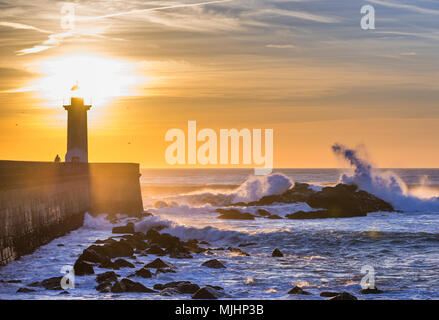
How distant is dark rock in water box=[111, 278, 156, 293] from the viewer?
405 inches

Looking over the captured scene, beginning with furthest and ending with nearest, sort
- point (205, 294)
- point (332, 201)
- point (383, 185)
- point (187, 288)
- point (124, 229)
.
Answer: point (383, 185), point (332, 201), point (124, 229), point (187, 288), point (205, 294)

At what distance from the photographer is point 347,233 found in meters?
20.4

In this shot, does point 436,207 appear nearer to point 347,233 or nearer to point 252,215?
point 252,215

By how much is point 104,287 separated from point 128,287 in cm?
43

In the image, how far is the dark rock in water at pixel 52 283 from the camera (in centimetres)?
1040

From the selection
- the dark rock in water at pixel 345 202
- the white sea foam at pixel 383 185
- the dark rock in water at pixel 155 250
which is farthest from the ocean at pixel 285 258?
the white sea foam at pixel 383 185

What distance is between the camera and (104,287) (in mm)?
10445

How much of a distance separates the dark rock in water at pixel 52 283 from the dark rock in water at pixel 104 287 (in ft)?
2.15

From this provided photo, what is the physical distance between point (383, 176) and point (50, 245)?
2389 cm

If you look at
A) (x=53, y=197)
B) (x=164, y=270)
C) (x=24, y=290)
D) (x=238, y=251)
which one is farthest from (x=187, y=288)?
(x=53, y=197)

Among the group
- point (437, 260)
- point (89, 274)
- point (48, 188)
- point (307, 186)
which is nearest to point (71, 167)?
point (48, 188)

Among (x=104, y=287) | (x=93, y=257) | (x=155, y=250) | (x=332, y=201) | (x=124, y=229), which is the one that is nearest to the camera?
(x=104, y=287)

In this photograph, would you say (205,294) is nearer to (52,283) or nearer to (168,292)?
(168,292)

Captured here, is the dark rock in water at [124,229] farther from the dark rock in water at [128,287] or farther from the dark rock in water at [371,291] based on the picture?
the dark rock in water at [371,291]
